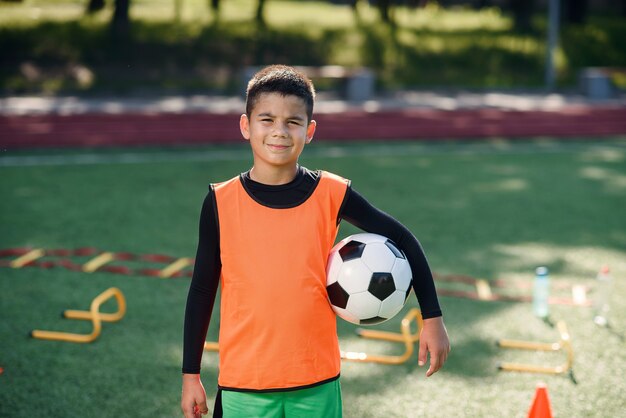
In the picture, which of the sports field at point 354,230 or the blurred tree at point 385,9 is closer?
the sports field at point 354,230

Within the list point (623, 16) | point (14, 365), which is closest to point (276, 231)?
point (14, 365)

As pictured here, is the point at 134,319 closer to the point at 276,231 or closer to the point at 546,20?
the point at 276,231

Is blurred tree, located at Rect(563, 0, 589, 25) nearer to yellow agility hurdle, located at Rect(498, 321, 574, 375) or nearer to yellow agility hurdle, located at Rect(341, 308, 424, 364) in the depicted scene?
yellow agility hurdle, located at Rect(498, 321, 574, 375)

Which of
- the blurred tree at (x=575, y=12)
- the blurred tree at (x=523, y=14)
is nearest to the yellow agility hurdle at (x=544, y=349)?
the blurred tree at (x=523, y=14)

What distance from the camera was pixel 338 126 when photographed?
49.5 feet

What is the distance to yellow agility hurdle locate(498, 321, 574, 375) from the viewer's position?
16.1ft

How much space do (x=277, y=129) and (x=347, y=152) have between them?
35.1 ft

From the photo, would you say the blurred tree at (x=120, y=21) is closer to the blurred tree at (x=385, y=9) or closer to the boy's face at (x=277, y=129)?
the blurred tree at (x=385, y=9)

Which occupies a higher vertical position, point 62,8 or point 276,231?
point 276,231

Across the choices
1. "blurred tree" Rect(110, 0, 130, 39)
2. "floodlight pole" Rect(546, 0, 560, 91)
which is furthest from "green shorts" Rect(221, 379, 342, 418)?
"blurred tree" Rect(110, 0, 130, 39)

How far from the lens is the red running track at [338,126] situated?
14.1 m

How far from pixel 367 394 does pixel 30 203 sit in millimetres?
6097

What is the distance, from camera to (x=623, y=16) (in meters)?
35.5

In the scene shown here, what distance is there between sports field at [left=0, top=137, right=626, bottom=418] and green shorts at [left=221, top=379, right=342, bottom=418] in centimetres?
158
